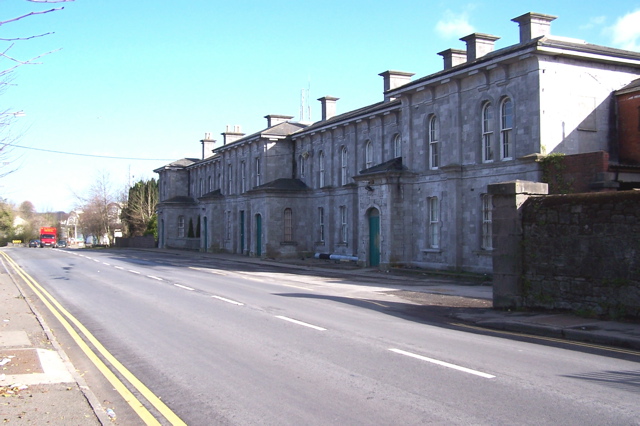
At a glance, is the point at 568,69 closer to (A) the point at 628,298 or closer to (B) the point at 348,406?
(A) the point at 628,298

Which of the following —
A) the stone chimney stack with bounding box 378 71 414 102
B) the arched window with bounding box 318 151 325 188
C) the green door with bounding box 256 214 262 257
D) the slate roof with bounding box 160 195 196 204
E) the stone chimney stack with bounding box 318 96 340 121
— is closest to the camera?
the stone chimney stack with bounding box 378 71 414 102

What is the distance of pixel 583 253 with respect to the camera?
13.0 m

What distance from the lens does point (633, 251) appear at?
1201 centimetres

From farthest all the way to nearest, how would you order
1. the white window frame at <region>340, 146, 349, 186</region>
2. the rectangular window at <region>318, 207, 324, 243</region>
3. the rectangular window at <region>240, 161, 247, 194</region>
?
the rectangular window at <region>240, 161, 247, 194</region> → the rectangular window at <region>318, 207, 324, 243</region> → the white window frame at <region>340, 146, 349, 186</region>

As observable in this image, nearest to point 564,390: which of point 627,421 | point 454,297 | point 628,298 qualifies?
point 627,421

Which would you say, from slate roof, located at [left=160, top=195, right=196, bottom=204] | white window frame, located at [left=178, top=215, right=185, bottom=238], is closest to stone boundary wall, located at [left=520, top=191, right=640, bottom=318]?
slate roof, located at [left=160, top=195, right=196, bottom=204]

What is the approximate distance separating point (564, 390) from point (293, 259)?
112 ft

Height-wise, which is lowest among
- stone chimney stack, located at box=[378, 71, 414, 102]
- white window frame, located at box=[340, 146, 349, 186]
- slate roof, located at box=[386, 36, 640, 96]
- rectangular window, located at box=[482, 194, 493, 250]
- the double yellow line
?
the double yellow line

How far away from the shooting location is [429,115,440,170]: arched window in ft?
92.3

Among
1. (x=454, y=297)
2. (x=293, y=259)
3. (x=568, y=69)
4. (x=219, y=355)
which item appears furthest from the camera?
(x=293, y=259)

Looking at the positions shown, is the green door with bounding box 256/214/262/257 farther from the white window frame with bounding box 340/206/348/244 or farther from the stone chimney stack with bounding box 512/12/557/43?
the stone chimney stack with bounding box 512/12/557/43

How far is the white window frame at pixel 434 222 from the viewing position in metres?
28.1

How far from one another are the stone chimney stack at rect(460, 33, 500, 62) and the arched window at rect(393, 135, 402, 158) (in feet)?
20.7

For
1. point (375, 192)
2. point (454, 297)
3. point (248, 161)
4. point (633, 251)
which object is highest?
point (248, 161)
